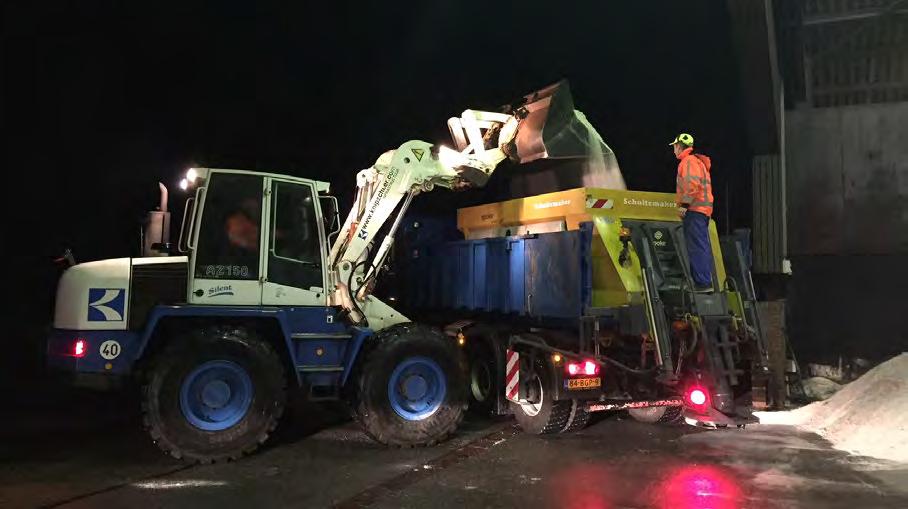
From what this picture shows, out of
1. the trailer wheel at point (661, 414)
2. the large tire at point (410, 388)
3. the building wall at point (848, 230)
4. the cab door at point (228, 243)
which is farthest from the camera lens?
the building wall at point (848, 230)

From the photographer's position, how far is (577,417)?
7852 mm

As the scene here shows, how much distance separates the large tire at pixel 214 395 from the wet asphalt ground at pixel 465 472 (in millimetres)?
247

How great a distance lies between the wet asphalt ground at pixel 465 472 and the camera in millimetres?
5414

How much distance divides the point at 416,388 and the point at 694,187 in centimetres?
381

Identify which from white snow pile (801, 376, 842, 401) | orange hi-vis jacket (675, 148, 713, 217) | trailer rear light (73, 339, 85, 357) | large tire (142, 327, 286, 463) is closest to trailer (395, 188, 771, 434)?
orange hi-vis jacket (675, 148, 713, 217)

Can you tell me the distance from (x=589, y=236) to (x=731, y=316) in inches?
69.5

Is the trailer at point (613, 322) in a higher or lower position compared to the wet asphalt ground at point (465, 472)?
higher

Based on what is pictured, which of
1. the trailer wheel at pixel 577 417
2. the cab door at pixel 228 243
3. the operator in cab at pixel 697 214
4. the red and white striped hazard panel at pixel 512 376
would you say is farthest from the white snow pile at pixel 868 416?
the cab door at pixel 228 243

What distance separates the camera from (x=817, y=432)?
322 inches

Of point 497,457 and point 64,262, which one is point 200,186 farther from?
point 497,457

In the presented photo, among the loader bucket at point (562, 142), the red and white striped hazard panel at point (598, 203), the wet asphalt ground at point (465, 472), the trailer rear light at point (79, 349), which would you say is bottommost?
the wet asphalt ground at point (465, 472)

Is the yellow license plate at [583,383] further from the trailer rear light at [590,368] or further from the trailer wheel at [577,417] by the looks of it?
the trailer wheel at [577,417]

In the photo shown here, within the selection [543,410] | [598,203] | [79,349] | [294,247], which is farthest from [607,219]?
[79,349]

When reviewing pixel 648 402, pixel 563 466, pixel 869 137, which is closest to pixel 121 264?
pixel 563 466
